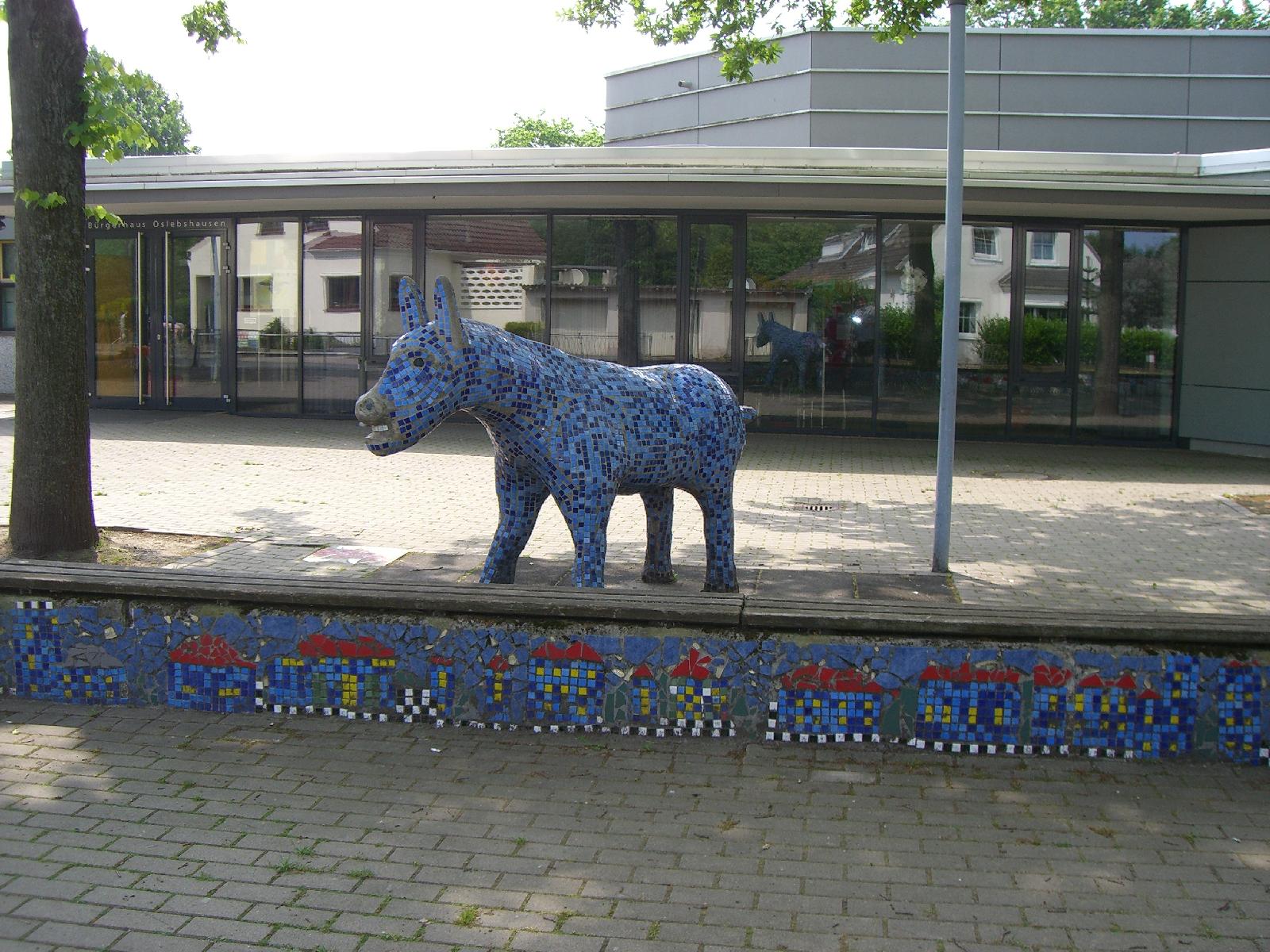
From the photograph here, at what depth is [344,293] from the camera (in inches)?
757

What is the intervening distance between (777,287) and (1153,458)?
5666 millimetres

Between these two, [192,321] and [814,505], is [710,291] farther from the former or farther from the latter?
[192,321]

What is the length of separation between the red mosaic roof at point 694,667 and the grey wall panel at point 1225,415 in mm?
14957

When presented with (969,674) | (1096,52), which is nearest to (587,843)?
(969,674)

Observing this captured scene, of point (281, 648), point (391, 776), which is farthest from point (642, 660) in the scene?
point (281, 648)

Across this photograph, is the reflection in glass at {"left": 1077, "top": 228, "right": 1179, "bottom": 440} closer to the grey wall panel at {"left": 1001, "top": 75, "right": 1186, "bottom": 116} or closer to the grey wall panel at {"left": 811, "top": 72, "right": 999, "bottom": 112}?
the grey wall panel at {"left": 1001, "top": 75, "right": 1186, "bottom": 116}

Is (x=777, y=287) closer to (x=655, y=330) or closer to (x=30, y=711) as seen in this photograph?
(x=655, y=330)

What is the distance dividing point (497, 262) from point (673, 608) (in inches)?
549

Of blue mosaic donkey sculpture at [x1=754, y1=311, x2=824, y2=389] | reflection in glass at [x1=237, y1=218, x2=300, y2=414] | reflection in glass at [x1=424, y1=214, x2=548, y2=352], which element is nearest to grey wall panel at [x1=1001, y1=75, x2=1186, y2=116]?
blue mosaic donkey sculpture at [x1=754, y1=311, x2=824, y2=389]

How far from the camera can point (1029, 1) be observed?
13.8m

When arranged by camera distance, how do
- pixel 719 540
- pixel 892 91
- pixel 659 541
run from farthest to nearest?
pixel 892 91, pixel 659 541, pixel 719 540

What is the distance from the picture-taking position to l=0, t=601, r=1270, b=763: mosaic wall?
5.24 meters

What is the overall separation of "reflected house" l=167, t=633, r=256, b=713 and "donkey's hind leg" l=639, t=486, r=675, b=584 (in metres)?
2.85

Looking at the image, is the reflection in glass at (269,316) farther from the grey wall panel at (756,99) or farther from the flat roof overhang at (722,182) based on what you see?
the grey wall panel at (756,99)
